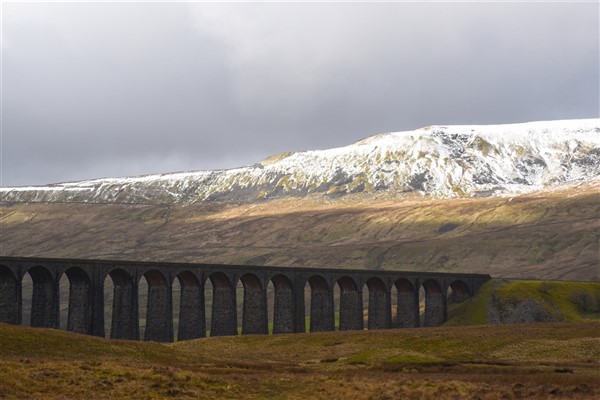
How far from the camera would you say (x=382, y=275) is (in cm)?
13075

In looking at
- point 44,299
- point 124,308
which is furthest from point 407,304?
point 44,299

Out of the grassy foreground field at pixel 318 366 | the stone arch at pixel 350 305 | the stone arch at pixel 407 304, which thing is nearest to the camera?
the grassy foreground field at pixel 318 366

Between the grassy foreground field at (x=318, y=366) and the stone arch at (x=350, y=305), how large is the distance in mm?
30202

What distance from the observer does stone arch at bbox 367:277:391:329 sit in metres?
127

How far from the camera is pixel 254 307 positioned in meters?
114

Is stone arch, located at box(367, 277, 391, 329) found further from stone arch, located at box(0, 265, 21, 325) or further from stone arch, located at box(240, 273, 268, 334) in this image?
stone arch, located at box(0, 265, 21, 325)

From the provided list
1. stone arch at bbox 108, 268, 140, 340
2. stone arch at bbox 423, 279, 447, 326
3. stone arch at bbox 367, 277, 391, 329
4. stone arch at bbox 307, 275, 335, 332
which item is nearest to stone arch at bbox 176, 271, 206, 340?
stone arch at bbox 108, 268, 140, 340

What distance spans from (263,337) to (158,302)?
59.4 feet

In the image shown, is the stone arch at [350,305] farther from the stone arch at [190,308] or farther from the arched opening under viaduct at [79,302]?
the arched opening under viaduct at [79,302]

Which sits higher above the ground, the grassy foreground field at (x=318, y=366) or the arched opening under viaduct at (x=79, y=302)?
the arched opening under viaduct at (x=79, y=302)

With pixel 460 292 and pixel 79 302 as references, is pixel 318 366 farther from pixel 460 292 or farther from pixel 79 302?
pixel 460 292

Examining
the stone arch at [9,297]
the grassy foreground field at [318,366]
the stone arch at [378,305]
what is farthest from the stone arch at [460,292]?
the stone arch at [9,297]

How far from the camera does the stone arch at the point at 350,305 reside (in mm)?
124562

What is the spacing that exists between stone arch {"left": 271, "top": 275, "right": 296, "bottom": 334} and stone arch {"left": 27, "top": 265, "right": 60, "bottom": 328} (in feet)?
115
